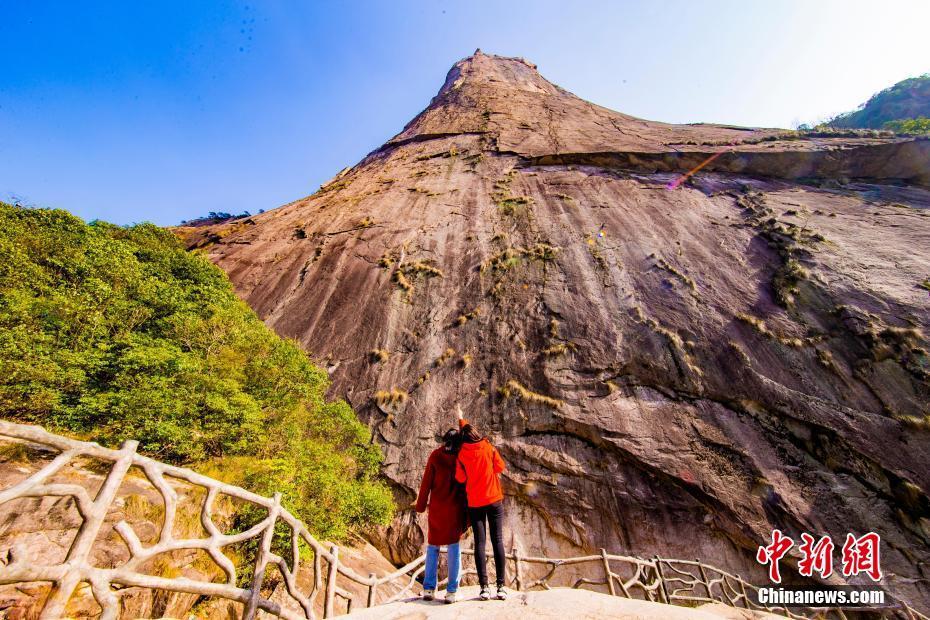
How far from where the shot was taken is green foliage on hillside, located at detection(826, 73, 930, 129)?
4202cm

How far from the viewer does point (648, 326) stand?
1222 cm

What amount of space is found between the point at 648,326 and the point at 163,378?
12.7 meters

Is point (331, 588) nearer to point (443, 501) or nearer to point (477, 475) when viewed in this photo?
point (443, 501)

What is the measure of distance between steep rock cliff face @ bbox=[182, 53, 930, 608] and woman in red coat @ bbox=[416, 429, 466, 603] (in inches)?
212

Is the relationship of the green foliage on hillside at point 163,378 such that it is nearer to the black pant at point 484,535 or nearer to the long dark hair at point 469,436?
the black pant at point 484,535

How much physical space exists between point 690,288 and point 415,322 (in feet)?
32.8

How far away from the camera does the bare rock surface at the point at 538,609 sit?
3385 mm

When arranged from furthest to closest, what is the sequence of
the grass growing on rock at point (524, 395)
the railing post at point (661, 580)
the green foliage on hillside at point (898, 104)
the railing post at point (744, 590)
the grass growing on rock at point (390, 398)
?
the green foliage on hillside at point (898, 104), the grass growing on rock at point (390, 398), the grass growing on rock at point (524, 395), the railing post at point (744, 590), the railing post at point (661, 580)

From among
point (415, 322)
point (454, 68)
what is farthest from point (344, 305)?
point (454, 68)

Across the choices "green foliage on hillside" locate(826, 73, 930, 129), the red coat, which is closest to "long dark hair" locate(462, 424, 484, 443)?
the red coat

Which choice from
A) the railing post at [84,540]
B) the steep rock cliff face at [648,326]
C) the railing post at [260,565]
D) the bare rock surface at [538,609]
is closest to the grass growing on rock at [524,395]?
the steep rock cliff face at [648,326]

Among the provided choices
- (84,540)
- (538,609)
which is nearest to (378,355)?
(538,609)

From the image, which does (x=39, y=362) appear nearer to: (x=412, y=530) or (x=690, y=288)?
(x=412, y=530)

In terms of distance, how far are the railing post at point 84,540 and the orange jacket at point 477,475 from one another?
2.81 metres
